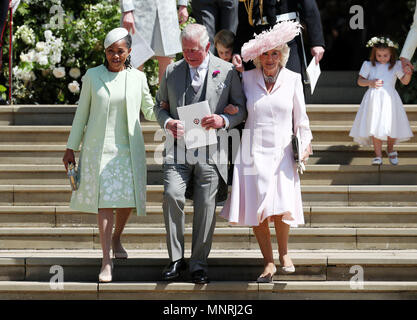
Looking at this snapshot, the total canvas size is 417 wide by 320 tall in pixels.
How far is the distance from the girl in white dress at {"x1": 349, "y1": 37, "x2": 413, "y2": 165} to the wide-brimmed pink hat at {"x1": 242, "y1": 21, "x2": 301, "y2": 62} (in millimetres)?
2400

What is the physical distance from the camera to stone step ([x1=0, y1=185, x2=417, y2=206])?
27.6 ft

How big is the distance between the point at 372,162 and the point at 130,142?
2.73 meters

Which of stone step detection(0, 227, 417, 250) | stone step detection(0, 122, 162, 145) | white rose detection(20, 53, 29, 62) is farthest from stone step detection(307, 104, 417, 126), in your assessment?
white rose detection(20, 53, 29, 62)

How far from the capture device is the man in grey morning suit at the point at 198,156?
6.93 metres

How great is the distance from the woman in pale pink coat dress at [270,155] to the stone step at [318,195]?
146cm

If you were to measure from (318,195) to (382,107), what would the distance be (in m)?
1.34

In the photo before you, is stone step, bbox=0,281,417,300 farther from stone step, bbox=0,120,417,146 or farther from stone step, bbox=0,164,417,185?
stone step, bbox=0,120,417,146

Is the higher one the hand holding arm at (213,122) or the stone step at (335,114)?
the stone step at (335,114)

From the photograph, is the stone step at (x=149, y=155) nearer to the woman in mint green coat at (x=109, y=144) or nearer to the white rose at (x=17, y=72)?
the woman in mint green coat at (x=109, y=144)

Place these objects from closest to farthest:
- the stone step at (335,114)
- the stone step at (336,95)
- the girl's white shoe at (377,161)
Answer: the girl's white shoe at (377,161) → the stone step at (335,114) → the stone step at (336,95)

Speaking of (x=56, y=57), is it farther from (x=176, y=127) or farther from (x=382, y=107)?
(x=176, y=127)

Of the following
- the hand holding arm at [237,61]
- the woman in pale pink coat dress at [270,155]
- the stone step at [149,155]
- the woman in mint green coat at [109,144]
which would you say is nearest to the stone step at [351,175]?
the stone step at [149,155]

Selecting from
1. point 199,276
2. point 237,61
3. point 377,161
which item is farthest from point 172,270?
point 377,161

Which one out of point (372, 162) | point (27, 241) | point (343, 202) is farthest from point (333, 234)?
point (27, 241)
